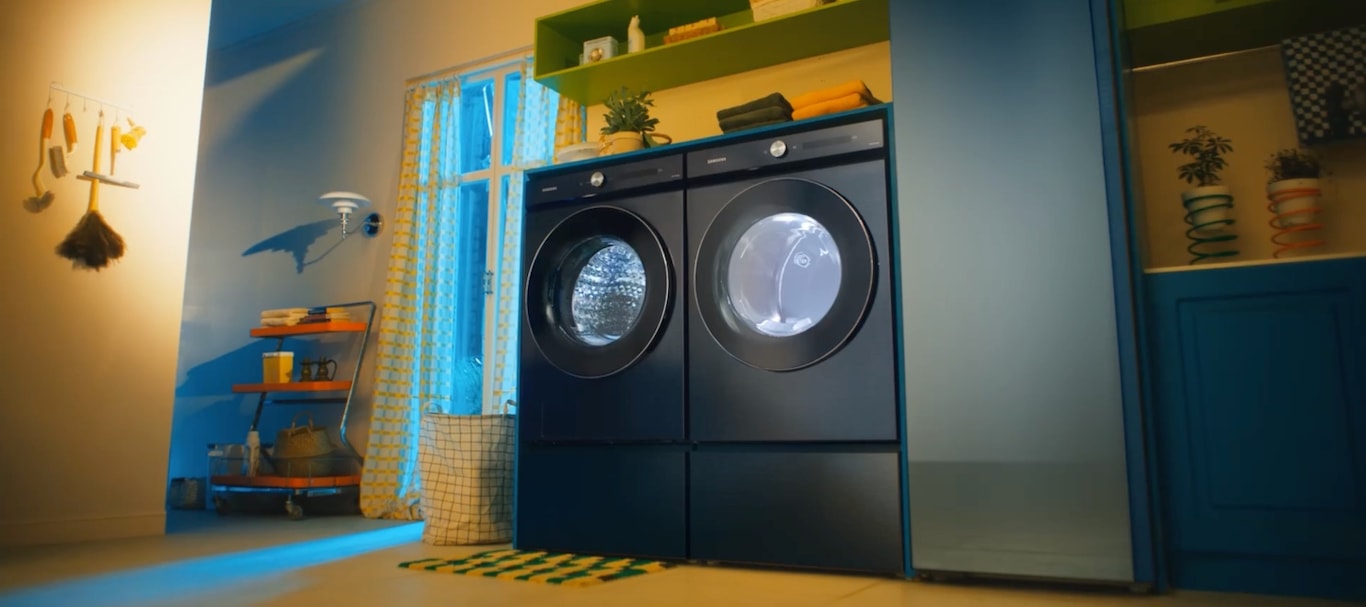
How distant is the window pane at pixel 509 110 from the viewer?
15.1 ft

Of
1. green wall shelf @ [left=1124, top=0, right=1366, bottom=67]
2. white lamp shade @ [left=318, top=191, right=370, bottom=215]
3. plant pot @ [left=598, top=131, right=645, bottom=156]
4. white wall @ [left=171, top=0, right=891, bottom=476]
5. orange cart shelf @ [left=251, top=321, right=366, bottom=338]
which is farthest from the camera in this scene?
white wall @ [left=171, top=0, right=891, bottom=476]

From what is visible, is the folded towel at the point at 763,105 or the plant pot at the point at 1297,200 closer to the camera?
the plant pot at the point at 1297,200

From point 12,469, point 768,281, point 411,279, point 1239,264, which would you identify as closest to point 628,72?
point 768,281

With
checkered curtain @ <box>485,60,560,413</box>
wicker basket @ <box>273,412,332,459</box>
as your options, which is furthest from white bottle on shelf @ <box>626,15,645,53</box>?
wicker basket @ <box>273,412,332,459</box>

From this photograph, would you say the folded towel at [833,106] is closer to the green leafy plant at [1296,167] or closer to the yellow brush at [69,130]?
the green leafy plant at [1296,167]

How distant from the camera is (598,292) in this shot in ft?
10.0

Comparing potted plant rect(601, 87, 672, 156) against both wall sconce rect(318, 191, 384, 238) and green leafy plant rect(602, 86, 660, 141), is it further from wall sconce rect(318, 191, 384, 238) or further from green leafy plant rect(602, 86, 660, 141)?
wall sconce rect(318, 191, 384, 238)

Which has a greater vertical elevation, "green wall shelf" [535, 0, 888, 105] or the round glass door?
"green wall shelf" [535, 0, 888, 105]

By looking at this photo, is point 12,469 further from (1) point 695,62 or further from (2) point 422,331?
(1) point 695,62

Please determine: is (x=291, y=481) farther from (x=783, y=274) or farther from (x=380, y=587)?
(x=783, y=274)

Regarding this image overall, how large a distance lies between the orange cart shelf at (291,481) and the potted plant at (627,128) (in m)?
2.40

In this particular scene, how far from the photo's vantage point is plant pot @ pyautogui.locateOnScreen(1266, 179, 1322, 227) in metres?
2.48

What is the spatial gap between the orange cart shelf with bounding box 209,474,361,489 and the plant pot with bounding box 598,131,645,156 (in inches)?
94.2

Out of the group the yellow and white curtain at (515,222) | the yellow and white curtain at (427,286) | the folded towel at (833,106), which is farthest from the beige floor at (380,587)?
the folded towel at (833,106)
